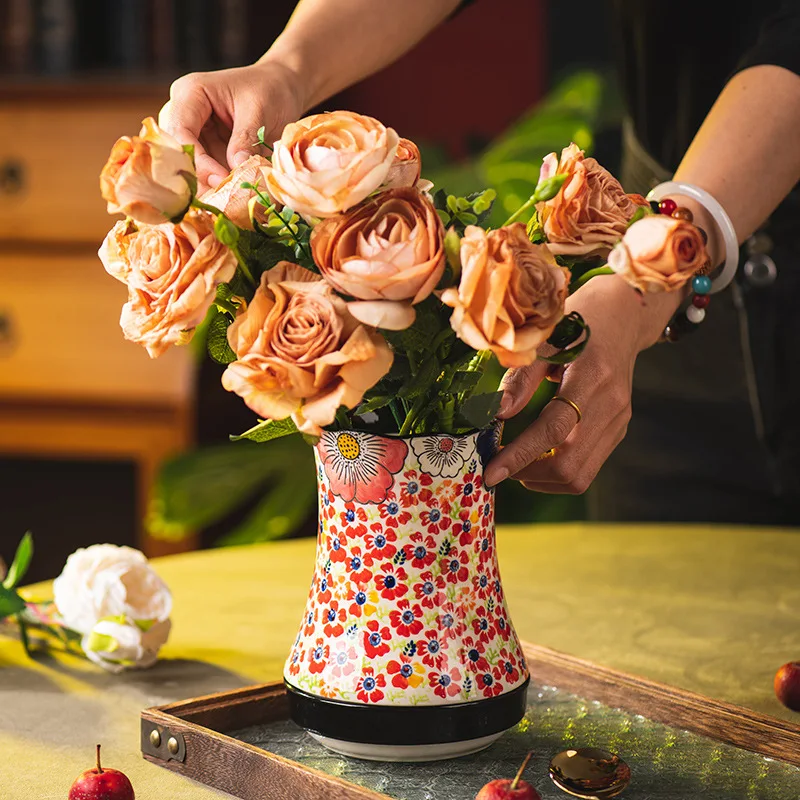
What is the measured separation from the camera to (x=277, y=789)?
707mm

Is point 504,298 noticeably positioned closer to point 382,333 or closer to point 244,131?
point 382,333

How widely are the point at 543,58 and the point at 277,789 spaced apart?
89.8 inches

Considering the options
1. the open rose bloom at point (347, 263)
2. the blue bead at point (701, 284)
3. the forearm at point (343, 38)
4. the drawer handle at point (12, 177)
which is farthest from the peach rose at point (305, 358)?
the drawer handle at point (12, 177)

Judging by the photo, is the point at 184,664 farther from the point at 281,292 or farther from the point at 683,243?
the point at 683,243

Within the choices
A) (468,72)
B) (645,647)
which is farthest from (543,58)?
(645,647)

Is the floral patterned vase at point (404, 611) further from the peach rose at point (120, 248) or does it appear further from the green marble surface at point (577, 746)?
the peach rose at point (120, 248)

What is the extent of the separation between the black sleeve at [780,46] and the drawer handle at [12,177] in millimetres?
1578

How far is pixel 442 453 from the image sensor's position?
717 mm

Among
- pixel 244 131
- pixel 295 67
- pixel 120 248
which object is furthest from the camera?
pixel 295 67

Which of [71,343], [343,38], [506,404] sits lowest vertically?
[71,343]

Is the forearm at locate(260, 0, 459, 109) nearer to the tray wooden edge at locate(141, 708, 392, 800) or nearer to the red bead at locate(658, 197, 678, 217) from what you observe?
the red bead at locate(658, 197, 678, 217)

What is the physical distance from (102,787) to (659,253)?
40 centimetres

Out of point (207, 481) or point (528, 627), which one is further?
point (207, 481)

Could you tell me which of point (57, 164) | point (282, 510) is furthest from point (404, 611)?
point (57, 164)
